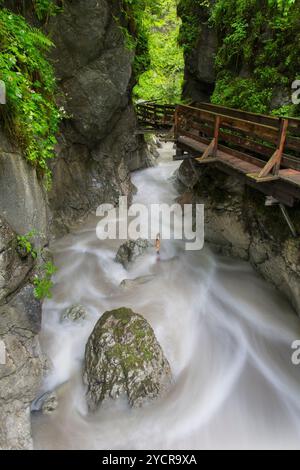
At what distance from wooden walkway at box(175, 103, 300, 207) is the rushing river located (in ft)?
12.2

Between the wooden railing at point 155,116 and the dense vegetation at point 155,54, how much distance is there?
1.53 metres

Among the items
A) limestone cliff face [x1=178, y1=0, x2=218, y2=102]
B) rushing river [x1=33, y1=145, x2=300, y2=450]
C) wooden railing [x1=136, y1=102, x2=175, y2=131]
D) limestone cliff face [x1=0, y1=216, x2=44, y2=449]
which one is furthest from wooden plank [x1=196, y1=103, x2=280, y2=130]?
limestone cliff face [x1=0, y1=216, x2=44, y2=449]

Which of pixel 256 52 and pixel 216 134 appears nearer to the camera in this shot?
pixel 216 134

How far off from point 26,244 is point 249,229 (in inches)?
266

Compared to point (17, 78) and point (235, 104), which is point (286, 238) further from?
point (17, 78)

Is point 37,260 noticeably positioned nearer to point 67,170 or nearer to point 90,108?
point 67,170

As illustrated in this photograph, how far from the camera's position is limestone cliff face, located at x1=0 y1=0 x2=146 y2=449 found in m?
5.84

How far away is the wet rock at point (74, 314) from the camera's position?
891cm

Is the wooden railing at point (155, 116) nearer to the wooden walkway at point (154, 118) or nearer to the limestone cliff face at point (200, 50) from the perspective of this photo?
the wooden walkway at point (154, 118)

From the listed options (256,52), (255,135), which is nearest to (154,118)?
(256,52)

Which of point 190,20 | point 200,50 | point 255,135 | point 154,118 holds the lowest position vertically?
point 154,118

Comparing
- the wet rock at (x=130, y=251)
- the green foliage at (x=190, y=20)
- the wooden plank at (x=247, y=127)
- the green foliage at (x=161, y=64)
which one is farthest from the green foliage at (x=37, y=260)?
the green foliage at (x=190, y=20)

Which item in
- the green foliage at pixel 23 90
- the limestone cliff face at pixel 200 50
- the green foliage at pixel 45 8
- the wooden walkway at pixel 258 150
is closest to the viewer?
the green foliage at pixel 23 90

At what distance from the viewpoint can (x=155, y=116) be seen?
16172mm
